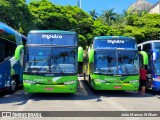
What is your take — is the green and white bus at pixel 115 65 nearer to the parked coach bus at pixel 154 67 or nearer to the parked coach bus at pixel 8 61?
the parked coach bus at pixel 154 67

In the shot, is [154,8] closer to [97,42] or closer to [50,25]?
[50,25]

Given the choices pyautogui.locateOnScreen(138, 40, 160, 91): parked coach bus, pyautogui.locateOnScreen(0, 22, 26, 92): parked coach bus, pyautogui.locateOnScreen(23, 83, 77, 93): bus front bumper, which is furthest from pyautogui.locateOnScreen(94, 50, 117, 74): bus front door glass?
pyautogui.locateOnScreen(0, 22, 26, 92): parked coach bus

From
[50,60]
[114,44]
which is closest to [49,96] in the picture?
[50,60]

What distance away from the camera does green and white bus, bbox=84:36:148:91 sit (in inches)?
694

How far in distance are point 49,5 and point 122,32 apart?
13803mm

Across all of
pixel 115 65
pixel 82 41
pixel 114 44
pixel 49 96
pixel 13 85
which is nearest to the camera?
pixel 49 96

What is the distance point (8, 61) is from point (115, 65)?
5.25 m

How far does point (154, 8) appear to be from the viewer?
95938 millimetres

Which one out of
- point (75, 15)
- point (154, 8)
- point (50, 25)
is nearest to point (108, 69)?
point (50, 25)

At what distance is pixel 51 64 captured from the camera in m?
16.2

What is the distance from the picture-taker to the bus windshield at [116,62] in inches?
701

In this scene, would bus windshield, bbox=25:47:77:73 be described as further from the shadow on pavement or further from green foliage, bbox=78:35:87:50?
green foliage, bbox=78:35:87:50

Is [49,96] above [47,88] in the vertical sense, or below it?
below

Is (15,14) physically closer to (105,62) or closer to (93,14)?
(105,62)
